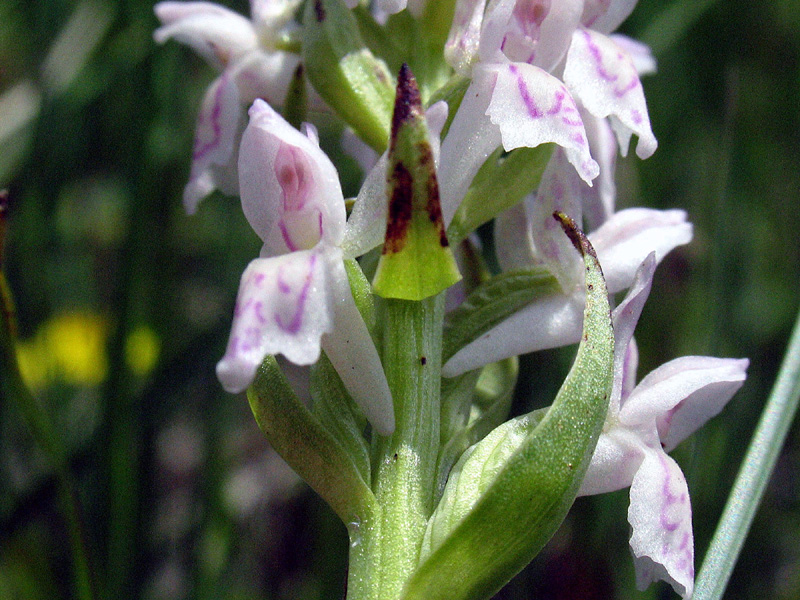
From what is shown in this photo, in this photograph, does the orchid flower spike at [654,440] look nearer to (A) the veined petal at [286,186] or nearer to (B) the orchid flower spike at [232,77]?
(A) the veined petal at [286,186]

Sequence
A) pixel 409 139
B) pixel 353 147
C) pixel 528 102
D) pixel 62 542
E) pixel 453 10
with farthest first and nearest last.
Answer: pixel 62 542 < pixel 353 147 < pixel 453 10 < pixel 528 102 < pixel 409 139

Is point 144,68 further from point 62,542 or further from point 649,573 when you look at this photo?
point 649,573

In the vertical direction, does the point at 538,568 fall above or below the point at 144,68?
below

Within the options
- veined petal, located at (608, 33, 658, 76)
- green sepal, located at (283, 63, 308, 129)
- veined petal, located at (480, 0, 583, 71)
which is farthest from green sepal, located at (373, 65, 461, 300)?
veined petal, located at (608, 33, 658, 76)

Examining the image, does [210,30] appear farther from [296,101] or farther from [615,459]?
[615,459]

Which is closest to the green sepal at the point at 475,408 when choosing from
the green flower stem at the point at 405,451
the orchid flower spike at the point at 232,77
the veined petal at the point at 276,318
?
the green flower stem at the point at 405,451

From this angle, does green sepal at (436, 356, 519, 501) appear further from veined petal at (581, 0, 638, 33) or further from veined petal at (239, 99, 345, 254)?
veined petal at (581, 0, 638, 33)

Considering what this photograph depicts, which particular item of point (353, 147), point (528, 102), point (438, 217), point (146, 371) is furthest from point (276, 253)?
point (146, 371)
